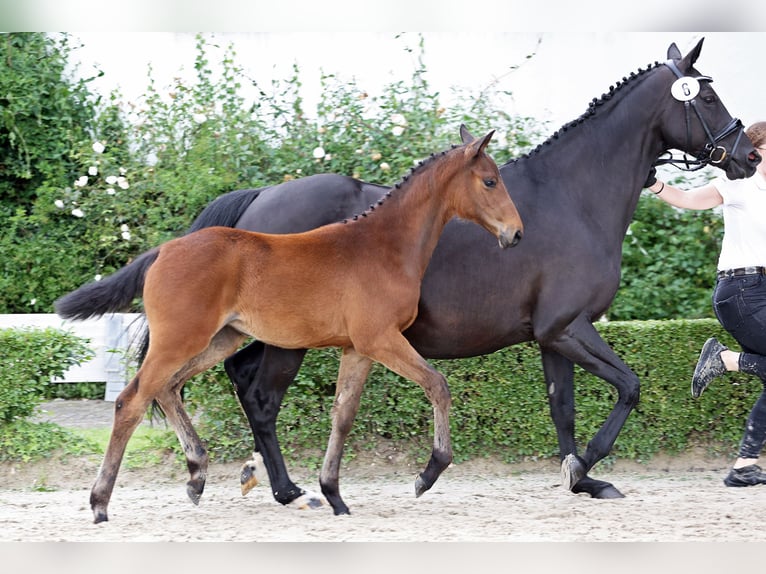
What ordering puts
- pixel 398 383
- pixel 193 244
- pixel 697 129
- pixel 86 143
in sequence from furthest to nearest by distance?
pixel 86 143, pixel 398 383, pixel 697 129, pixel 193 244

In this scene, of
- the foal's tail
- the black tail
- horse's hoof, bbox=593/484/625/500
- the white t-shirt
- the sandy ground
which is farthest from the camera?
the black tail

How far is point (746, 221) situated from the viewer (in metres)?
5.71

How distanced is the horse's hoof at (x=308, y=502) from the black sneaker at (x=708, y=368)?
7.51 feet

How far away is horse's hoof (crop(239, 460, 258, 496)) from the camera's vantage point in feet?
18.4

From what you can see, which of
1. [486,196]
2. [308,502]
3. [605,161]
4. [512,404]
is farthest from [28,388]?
[605,161]

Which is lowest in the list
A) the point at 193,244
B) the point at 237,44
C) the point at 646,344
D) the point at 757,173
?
the point at 646,344

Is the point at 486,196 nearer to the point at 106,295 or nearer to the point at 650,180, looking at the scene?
the point at 650,180

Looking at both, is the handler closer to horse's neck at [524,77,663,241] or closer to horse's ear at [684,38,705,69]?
horse's neck at [524,77,663,241]

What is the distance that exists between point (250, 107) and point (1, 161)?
2377mm

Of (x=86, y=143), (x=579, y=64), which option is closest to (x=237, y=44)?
(x=86, y=143)

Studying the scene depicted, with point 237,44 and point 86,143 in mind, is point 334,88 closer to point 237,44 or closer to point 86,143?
point 237,44

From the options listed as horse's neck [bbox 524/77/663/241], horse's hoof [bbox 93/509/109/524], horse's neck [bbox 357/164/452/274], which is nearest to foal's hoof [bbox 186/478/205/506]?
horse's hoof [bbox 93/509/109/524]

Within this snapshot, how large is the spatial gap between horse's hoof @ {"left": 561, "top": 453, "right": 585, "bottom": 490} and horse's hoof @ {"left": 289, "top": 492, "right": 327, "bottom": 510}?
132 cm

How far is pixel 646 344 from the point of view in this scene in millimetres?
6492
